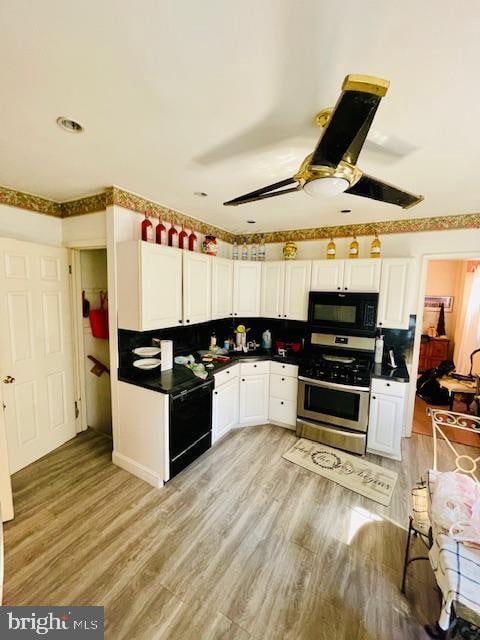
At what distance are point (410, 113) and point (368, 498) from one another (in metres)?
2.69

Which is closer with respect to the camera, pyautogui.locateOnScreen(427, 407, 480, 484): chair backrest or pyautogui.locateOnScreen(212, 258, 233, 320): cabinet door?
pyautogui.locateOnScreen(427, 407, 480, 484): chair backrest

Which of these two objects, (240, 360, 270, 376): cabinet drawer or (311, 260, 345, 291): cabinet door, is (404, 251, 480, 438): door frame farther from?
(240, 360, 270, 376): cabinet drawer

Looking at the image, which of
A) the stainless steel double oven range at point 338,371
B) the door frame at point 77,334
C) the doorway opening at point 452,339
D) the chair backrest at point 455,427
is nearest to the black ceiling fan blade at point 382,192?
the chair backrest at point 455,427

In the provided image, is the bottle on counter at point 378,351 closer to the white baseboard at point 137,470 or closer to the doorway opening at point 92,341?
the white baseboard at point 137,470

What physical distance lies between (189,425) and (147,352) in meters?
0.81

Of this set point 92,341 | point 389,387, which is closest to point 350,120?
point 389,387

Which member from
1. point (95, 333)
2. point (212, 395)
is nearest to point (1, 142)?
point (95, 333)

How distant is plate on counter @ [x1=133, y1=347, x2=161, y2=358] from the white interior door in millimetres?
882

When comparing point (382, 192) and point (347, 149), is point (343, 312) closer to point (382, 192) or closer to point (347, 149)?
point (382, 192)

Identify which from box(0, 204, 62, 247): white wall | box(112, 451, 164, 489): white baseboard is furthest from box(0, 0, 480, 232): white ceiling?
box(112, 451, 164, 489): white baseboard

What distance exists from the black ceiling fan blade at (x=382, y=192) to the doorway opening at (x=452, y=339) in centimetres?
201

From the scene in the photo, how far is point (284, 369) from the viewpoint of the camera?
10.9 ft

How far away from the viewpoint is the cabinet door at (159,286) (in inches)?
90.0

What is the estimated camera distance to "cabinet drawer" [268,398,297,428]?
3.31m
